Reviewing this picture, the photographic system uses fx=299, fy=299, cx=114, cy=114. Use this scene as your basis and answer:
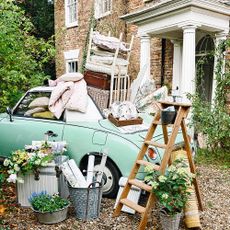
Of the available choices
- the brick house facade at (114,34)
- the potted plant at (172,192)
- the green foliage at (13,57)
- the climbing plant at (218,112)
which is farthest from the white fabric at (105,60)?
the potted plant at (172,192)

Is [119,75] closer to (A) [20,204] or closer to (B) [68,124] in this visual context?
(B) [68,124]

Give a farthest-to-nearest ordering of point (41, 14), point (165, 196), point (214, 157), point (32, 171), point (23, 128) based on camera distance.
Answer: point (41, 14), point (214, 157), point (23, 128), point (32, 171), point (165, 196)

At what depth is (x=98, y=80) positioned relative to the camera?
701cm

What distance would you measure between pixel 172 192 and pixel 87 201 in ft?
3.33

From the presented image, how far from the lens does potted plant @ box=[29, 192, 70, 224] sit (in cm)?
351

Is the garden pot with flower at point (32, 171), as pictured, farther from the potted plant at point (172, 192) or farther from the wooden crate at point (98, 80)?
the wooden crate at point (98, 80)

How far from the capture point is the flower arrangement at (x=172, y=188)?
3215 mm

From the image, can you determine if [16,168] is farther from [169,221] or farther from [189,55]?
[189,55]

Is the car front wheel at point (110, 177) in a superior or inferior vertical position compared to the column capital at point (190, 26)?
inferior

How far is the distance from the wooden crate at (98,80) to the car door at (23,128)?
210cm

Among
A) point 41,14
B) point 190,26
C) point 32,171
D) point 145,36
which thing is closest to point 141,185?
point 32,171

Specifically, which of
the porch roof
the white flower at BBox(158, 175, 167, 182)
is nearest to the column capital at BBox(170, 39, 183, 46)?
the porch roof

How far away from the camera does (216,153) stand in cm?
669

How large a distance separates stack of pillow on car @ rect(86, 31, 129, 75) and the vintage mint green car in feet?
7.24
